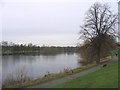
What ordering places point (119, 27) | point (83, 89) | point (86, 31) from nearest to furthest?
point (83, 89)
point (86, 31)
point (119, 27)

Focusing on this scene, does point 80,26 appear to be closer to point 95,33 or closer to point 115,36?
point 95,33

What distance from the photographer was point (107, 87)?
13.3 m

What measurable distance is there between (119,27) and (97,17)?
5.27 m

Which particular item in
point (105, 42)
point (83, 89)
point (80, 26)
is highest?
point (80, 26)

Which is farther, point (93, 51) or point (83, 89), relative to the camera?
point (93, 51)

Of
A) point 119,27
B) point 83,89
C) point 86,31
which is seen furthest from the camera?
point 119,27

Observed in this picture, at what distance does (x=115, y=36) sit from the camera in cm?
3644

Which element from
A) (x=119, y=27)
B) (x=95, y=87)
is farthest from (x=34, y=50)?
(x=95, y=87)

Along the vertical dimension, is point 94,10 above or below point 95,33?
above

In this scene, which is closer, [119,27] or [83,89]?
[83,89]

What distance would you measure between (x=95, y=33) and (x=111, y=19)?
10.5 ft

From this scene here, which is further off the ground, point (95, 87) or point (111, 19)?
point (111, 19)

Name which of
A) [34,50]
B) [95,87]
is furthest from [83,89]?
[34,50]

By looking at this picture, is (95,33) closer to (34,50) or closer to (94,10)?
(94,10)
